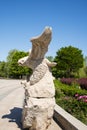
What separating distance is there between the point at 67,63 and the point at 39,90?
59.9 meters

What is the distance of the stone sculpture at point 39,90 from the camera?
782 centimetres

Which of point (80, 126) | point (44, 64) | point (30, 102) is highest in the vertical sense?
point (44, 64)

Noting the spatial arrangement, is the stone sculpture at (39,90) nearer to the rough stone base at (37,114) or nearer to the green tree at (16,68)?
the rough stone base at (37,114)

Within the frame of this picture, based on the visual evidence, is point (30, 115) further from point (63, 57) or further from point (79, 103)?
point (63, 57)

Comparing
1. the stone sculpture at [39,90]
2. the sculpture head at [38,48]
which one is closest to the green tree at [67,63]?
the sculpture head at [38,48]

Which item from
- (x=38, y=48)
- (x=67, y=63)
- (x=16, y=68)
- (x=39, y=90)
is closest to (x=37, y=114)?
(x=39, y=90)

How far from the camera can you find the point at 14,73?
7544cm

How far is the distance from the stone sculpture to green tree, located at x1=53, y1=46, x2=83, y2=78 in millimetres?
57941

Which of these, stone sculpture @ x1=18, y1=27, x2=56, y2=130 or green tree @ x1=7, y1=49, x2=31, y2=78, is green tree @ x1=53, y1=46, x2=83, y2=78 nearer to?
green tree @ x1=7, y1=49, x2=31, y2=78

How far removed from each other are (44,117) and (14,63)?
68667mm

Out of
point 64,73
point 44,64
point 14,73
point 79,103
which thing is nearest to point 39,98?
point 44,64

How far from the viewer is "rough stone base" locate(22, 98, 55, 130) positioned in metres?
7.81

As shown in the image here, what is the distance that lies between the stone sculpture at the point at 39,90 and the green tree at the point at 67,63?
190 ft

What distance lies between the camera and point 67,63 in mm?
67750
